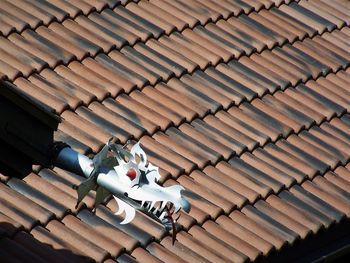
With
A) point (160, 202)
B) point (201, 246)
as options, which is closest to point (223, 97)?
point (201, 246)

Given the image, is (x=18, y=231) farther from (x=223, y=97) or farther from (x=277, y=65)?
(x=277, y=65)

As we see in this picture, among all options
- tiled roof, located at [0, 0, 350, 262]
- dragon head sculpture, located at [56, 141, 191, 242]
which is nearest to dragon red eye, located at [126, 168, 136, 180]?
dragon head sculpture, located at [56, 141, 191, 242]

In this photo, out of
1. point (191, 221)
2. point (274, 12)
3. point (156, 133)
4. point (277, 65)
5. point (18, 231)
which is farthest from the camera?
point (274, 12)

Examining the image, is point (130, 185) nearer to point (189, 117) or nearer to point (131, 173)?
→ point (131, 173)

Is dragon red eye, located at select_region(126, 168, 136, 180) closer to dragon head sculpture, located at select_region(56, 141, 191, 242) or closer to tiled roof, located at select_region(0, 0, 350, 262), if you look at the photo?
dragon head sculpture, located at select_region(56, 141, 191, 242)

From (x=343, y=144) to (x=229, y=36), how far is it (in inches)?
52.0

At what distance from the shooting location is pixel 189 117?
8102 millimetres

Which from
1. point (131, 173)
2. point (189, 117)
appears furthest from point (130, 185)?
point (189, 117)

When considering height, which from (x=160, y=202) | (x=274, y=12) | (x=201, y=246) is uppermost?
(x=274, y=12)

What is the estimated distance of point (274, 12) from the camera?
9703 mm

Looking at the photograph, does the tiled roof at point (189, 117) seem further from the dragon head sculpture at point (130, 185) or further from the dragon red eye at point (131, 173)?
the dragon red eye at point (131, 173)

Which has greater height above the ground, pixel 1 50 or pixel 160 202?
pixel 1 50

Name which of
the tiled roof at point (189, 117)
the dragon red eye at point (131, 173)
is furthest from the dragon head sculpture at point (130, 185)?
the tiled roof at point (189, 117)

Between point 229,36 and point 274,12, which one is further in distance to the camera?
point 274,12
